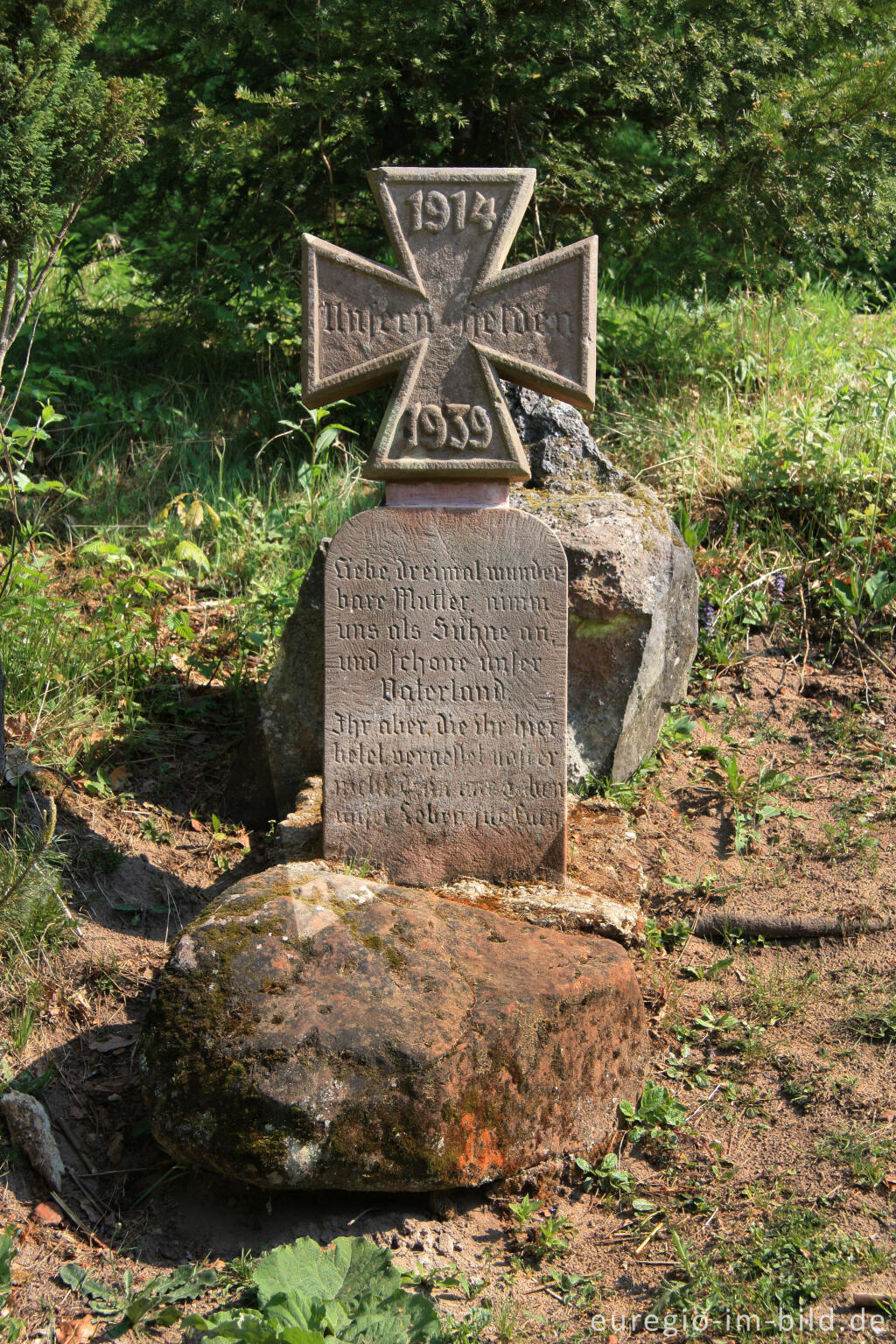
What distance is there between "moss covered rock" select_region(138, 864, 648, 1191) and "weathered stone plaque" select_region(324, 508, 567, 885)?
1.81 feet

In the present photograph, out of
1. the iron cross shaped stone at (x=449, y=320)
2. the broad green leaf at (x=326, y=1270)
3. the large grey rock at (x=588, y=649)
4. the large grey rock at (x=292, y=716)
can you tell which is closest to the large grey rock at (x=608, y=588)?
the large grey rock at (x=588, y=649)

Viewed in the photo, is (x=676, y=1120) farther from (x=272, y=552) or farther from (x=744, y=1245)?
(x=272, y=552)

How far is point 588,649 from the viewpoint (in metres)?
4.18

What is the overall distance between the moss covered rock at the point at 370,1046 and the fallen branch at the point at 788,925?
34.7 inches

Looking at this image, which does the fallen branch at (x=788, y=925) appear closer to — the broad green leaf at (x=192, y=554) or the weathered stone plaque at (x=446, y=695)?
the weathered stone plaque at (x=446, y=695)

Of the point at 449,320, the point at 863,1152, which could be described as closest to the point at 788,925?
the point at 863,1152

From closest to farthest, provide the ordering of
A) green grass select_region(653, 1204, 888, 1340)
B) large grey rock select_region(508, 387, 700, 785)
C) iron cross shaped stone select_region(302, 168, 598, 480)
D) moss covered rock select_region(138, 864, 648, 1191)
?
green grass select_region(653, 1204, 888, 1340) < moss covered rock select_region(138, 864, 648, 1191) < iron cross shaped stone select_region(302, 168, 598, 480) < large grey rock select_region(508, 387, 700, 785)

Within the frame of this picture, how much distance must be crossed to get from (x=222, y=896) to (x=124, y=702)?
170 centimetres

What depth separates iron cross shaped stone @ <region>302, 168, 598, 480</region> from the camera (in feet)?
11.3

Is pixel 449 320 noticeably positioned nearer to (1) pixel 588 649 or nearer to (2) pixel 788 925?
(1) pixel 588 649

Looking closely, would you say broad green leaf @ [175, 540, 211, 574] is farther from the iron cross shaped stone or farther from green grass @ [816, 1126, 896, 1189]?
green grass @ [816, 1126, 896, 1189]

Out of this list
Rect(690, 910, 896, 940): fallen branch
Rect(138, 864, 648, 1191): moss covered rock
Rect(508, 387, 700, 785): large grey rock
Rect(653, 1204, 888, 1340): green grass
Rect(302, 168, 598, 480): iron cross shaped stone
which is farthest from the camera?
Rect(508, 387, 700, 785): large grey rock

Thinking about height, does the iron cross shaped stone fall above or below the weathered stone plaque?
above

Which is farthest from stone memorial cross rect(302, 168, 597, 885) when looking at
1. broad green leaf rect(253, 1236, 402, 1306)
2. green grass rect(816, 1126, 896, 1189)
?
broad green leaf rect(253, 1236, 402, 1306)
